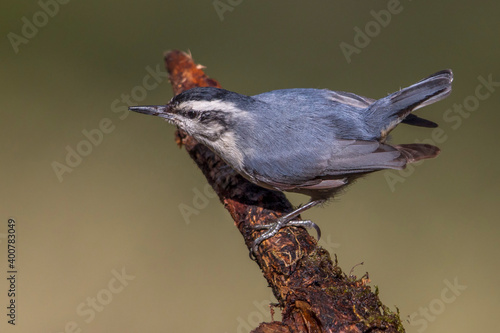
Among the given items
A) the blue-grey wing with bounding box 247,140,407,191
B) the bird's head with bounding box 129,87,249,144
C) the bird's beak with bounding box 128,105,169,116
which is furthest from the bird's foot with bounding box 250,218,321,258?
the bird's beak with bounding box 128,105,169,116

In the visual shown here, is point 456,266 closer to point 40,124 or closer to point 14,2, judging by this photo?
point 40,124

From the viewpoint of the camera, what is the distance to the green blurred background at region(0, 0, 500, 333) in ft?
12.2

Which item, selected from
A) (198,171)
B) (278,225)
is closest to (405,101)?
(278,225)

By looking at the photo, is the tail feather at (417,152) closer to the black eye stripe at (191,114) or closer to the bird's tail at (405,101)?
the bird's tail at (405,101)

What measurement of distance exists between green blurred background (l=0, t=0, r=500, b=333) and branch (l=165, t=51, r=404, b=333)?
1.02 metres

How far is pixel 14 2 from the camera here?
4977 mm

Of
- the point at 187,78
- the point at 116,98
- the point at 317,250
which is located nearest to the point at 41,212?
the point at 116,98

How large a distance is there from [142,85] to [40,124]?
98cm

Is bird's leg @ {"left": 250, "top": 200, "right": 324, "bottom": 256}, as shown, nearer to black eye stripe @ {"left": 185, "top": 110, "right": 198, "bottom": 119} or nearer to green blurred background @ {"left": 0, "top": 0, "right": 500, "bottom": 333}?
black eye stripe @ {"left": 185, "top": 110, "right": 198, "bottom": 119}

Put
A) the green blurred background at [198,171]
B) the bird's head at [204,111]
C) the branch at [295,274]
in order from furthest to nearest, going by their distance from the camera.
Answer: the green blurred background at [198,171] < the bird's head at [204,111] < the branch at [295,274]

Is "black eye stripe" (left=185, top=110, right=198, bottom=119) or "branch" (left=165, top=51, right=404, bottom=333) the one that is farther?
"black eye stripe" (left=185, top=110, right=198, bottom=119)

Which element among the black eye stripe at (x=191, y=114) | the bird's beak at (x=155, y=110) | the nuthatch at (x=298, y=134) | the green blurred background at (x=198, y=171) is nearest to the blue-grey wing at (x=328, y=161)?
the nuthatch at (x=298, y=134)

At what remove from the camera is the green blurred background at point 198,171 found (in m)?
3.72

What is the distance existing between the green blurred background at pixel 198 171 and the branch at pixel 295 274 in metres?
1.02
